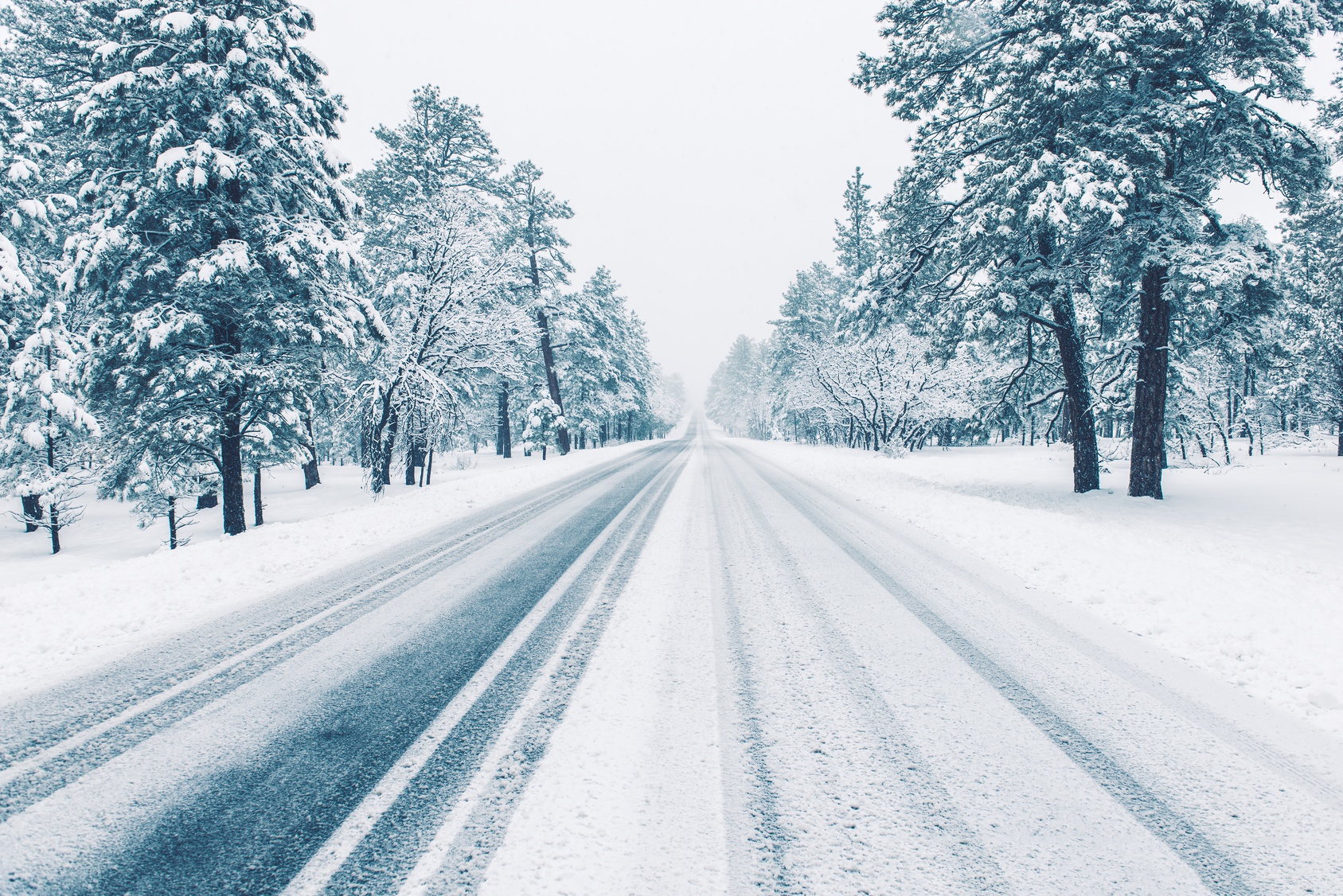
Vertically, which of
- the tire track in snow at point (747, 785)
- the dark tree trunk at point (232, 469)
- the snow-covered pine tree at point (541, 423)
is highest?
the snow-covered pine tree at point (541, 423)

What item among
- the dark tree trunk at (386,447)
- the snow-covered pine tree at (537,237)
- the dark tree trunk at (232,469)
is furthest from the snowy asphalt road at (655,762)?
the snow-covered pine tree at (537,237)

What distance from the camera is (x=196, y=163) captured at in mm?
9672

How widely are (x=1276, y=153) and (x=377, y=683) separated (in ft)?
50.2

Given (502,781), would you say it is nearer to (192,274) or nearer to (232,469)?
(192,274)

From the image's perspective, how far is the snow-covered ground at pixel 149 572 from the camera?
4590mm

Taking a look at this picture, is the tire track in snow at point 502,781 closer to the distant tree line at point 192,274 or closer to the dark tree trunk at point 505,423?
the distant tree line at point 192,274

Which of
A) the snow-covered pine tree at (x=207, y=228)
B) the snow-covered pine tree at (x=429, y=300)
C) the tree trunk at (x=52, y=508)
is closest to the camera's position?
the snow-covered pine tree at (x=207, y=228)

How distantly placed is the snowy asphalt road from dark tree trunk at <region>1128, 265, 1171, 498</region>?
28.5 ft

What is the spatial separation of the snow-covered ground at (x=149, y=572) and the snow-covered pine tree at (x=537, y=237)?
15638mm

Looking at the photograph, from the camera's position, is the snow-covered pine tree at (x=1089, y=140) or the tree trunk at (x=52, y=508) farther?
the tree trunk at (x=52, y=508)

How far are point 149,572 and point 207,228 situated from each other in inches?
299

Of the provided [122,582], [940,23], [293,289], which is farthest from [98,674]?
Result: [940,23]

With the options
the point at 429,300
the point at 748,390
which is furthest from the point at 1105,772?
the point at 748,390

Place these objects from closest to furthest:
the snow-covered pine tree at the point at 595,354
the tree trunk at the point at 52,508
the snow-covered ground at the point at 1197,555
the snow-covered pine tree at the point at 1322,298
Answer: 1. the snow-covered ground at the point at 1197,555
2. the tree trunk at the point at 52,508
3. the snow-covered pine tree at the point at 1322,298
4. the snow-covered pine tree at the point at 595,354
